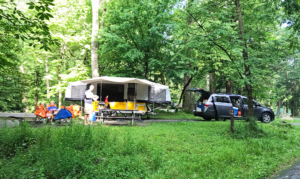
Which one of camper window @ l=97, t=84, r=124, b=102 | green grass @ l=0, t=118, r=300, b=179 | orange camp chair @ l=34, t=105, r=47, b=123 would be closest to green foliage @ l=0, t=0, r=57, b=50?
green grass @ l=0, t=118, r=300, b=179

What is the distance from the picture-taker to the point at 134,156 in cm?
486

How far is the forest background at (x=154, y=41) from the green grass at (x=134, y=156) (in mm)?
2031

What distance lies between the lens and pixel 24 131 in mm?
5770

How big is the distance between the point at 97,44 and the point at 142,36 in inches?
145

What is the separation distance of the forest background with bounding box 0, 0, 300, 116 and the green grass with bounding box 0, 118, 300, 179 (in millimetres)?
2031

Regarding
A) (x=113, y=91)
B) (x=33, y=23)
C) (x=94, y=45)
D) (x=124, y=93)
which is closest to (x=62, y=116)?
(x=33, y=23)

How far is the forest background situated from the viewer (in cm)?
609

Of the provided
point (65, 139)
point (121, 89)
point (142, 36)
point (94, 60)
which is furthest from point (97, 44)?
point (65, 139)

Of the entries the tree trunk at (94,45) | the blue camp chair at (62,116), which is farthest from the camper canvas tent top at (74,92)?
the blue camp chair at (62,116)

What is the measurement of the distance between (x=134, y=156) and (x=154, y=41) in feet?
36.8

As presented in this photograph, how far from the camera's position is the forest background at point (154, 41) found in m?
6.09

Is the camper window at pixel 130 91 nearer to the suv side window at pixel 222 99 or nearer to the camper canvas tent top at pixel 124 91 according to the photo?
the camper canvas tent top at pixel 124 91

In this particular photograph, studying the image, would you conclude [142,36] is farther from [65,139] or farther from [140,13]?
[65,139]

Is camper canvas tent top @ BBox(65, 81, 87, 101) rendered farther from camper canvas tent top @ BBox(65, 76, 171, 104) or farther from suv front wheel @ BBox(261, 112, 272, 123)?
suv front wheel @ BBox(261, 112, 272, 123)
